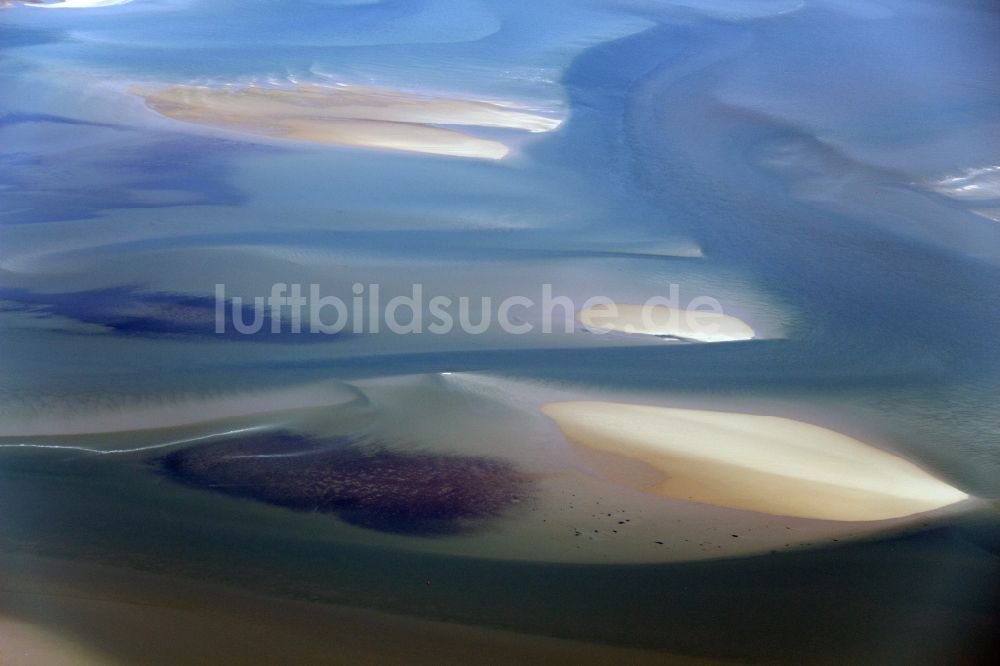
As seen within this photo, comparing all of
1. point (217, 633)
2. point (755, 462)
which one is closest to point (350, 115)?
point (755, 462)

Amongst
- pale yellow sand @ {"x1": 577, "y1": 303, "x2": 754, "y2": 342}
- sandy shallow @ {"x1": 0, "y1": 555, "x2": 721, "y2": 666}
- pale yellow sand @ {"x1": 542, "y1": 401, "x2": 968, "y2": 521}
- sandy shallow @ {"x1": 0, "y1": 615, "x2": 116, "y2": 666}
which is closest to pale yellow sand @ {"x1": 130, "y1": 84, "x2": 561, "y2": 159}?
pale yellow sand @ {"x1": 577, "y1": 303, "x2": 754, "y2": 342}

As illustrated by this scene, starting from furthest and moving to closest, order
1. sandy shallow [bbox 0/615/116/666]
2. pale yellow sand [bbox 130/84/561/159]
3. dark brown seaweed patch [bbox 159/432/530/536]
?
pale yellow sand [bbox 130/84/561/159]
dark brown seaweed patch [bbox 159/432/530/536]
sandy shallow [bbox 0/615/116/666]

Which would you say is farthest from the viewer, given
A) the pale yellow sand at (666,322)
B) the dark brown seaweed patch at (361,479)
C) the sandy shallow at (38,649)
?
the pale yellow sand at (666,322)

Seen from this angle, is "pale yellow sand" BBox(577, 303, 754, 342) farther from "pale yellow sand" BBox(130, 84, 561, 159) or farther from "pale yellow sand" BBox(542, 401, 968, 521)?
"pale yellow sand" BBox(130, 84, 561, 159)

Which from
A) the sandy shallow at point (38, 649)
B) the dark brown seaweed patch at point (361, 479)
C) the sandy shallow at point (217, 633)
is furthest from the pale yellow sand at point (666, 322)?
the sandy shallow at point (38, 649)

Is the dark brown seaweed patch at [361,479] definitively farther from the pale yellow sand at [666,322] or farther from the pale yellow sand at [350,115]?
the pale yellow sand at [350,115]

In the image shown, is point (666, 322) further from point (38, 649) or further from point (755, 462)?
point (38, 649)
